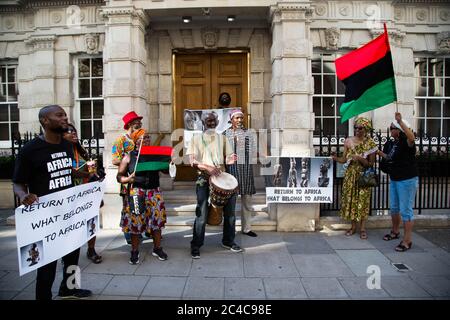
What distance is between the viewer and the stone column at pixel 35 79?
956 centimetres

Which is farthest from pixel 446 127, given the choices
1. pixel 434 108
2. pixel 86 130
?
pixel 86 130

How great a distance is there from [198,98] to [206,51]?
→ 121 cm

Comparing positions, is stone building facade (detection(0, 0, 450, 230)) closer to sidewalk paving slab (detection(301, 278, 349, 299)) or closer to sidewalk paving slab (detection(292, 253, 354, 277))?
sidewalk paving slab (detection(292, 253, 354, 277))

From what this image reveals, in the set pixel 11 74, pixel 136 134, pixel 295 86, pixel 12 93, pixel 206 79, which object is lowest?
pixel 136 134

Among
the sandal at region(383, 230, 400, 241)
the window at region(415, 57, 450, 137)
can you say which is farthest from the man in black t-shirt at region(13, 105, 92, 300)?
the window at region(415, 57, 450, 137)

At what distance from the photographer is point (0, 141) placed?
10516 millimetres

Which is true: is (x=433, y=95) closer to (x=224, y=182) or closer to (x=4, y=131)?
(x=224, y=182)

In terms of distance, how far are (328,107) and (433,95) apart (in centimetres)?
311

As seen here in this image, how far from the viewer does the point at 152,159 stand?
4984 mm

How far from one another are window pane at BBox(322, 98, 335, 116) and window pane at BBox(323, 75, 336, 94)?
213 millimetres

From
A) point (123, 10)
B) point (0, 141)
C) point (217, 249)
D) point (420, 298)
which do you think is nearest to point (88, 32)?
point (123, 10)

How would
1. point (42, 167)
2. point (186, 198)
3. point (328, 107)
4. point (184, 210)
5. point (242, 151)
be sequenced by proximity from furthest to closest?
1. point (328, 107)
2. point (186, 198)
3. point (184, 210)
4. point (242, 151)
5. point (42, 167)

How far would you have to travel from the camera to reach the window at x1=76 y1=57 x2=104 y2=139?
975 centimetres
